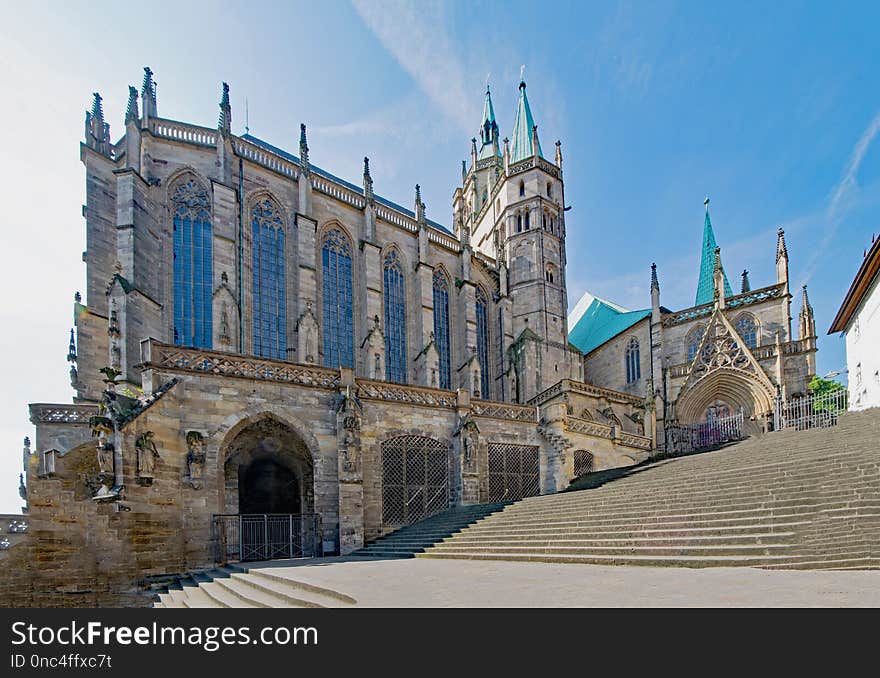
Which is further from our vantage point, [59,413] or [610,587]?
[59,413]

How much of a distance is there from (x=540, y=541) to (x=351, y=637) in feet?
25.3

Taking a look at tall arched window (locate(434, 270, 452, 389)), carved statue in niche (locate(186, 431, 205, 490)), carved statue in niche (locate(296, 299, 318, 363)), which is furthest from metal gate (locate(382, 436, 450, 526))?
tall arched window (locate(434, 270, 452, 389))

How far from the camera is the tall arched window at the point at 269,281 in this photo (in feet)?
77.6

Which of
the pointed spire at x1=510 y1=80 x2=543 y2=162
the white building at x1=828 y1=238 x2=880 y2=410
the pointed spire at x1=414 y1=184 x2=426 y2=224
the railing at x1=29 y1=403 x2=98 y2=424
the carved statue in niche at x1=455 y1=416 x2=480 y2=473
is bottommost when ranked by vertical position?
the carved statue in niche at x1=455 y1=416 x2=480 y2=473

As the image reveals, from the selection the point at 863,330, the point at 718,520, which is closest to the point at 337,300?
the point at 718,520

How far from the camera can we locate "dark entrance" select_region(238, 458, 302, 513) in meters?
16.8

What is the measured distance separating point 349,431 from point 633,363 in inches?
896

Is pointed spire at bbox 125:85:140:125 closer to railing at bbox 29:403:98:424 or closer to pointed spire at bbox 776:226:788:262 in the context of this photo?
railing at bbox 29:403:98:424

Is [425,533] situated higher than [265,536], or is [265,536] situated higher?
[265,536]

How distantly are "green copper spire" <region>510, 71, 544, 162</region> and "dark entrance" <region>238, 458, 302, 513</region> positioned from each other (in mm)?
27076

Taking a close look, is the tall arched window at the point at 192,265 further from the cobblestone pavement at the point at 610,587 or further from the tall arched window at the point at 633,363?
the tall arched window at the point at 633,363

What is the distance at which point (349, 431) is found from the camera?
49.5ft

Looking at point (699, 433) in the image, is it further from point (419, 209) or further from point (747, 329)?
point (419, 209)

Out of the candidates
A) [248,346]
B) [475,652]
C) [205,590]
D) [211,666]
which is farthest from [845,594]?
[248,346]
